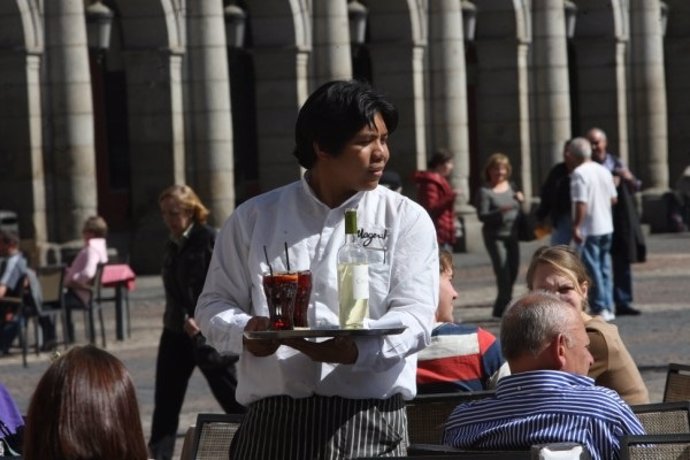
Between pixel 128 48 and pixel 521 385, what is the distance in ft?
74.5

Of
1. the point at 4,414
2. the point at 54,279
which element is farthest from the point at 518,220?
the point at 4,414

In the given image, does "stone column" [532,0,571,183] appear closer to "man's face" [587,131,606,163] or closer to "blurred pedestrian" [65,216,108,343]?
"man's face" [587,131,606,163]

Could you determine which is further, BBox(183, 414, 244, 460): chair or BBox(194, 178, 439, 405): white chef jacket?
BBox(183, 414, 244, 460): chair

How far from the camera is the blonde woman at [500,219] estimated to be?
21109mm

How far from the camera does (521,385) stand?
666cm

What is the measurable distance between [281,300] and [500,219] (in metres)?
15.4

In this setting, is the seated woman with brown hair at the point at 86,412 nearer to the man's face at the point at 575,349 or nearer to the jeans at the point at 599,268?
the man's face at the point at 575,349

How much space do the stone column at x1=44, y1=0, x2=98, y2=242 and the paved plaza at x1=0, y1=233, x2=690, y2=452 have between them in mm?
1261

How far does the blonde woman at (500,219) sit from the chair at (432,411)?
43.2 ft

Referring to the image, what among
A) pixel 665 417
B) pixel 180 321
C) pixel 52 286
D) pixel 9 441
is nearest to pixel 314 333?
pixel 9 441

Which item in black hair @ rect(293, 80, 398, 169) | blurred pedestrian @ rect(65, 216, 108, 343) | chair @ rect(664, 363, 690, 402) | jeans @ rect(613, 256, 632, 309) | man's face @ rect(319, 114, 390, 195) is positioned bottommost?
jeans @ rect(613, 256, 632, 309)

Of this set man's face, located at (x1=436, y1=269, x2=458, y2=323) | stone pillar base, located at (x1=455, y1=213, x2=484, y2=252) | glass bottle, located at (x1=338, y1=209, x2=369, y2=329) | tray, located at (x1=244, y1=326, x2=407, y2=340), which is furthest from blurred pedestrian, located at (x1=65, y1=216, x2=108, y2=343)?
tray, located at (x1=244, y1=326, x2=407, y2=340)

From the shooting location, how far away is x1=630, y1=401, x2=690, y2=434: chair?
744 cm

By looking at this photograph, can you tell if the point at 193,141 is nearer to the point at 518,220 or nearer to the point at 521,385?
the point at 518,220
